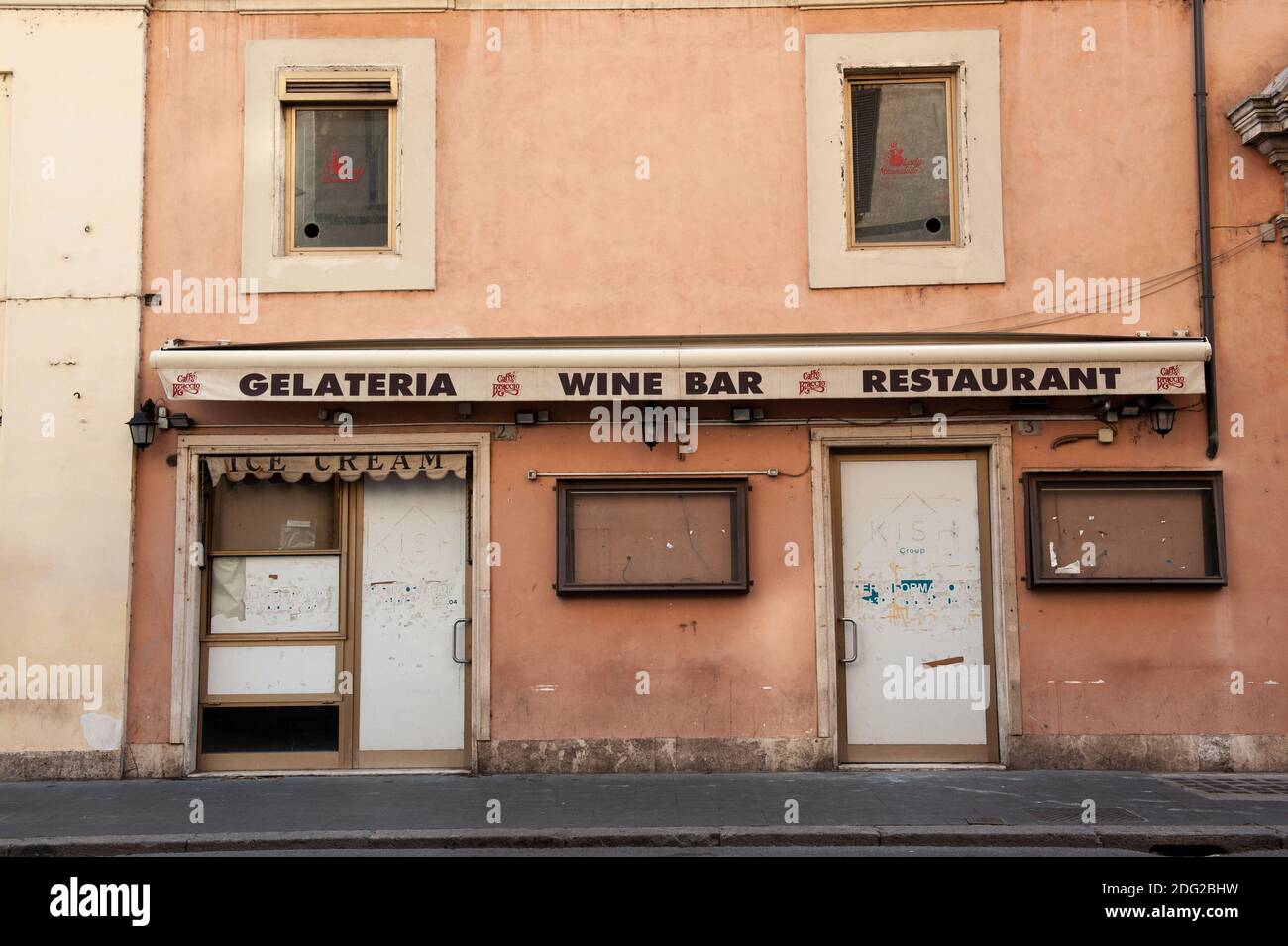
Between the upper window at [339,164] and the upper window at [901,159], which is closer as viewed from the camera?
the upper window at [339,164]

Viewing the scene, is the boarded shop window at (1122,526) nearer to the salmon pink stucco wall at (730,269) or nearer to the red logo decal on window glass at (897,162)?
the salmon pink stucco wall at (730,269)

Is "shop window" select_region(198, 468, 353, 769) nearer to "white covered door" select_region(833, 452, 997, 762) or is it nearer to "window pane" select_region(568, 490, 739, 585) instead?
"window pane" select_region(568, 490, 739, 585)

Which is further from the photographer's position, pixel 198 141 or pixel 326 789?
pixel 198 141

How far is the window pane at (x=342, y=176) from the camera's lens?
1105 centimetres

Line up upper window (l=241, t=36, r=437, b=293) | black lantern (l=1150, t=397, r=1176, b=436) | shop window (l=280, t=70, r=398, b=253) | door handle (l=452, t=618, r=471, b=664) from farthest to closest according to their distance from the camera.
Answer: shop window (l=280, t=70, r=398, b=253), upper window (l=241, t=36, r=437, b=293), door handle (l=452, t=618, r=471, b=664), black lantern (l=1150, t=397, r=1176, b=436)

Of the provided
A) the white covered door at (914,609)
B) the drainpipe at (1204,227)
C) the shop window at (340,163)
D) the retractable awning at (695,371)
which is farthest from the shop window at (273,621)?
the drainpipe at (1204,227)

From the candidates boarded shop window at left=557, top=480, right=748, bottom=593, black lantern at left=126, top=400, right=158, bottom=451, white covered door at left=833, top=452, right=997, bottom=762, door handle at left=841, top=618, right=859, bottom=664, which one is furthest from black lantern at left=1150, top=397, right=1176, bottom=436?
black lantern at left=126, top=400, right=158, bottom=451

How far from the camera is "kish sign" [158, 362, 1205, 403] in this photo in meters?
10.1

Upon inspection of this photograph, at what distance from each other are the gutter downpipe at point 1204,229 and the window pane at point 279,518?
25.5 feet

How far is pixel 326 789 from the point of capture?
32.2 feet

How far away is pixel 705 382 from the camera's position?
10102 mm

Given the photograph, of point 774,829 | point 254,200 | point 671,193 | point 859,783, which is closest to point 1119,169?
point 671,193
